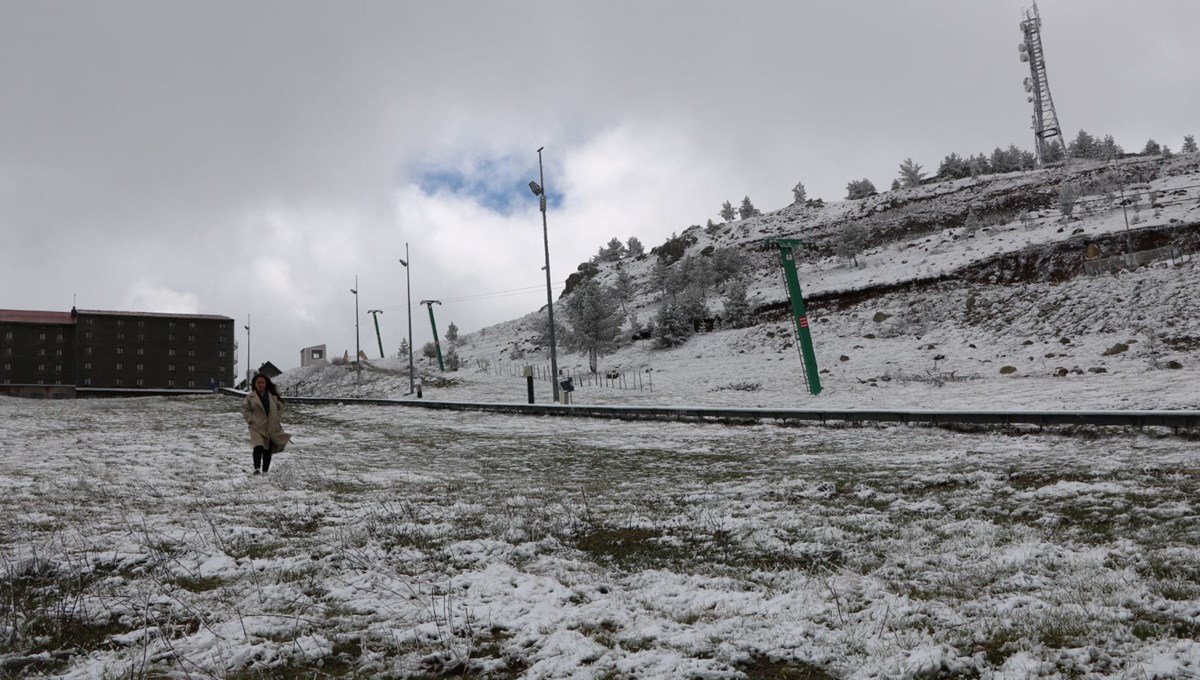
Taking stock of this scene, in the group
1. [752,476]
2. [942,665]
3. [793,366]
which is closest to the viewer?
[942,665]

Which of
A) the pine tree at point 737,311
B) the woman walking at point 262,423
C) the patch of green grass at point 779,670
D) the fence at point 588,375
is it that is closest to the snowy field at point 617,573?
the patch of green grass at point 779,670

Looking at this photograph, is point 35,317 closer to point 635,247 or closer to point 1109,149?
point 635,247

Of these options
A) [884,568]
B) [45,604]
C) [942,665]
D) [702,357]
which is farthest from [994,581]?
[702,357]

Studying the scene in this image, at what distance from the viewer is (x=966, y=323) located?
1585 inches

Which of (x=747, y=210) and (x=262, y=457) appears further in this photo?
(x=747, y=210)

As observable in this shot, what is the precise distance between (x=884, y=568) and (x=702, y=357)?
45.0 meters

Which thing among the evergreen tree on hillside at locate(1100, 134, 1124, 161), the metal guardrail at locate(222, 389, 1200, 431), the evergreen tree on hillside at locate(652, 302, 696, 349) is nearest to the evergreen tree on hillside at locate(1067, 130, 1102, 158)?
the evergreen tree on hillside at locate(1100, 134, 1124, 161)

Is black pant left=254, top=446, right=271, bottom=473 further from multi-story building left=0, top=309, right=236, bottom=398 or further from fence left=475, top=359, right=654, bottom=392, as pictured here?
multi-story building left=0, top=309, right=236, bottom=398

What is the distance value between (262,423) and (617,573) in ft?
27.4

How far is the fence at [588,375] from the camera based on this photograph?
40.7 m

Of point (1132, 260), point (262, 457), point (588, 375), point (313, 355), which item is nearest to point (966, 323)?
point (1132, 260)

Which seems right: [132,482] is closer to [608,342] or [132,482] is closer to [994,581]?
[994,581]

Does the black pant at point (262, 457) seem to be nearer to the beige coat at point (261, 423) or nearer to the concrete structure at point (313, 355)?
the beige coat at point (261, 423)

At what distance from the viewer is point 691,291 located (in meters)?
71.9
